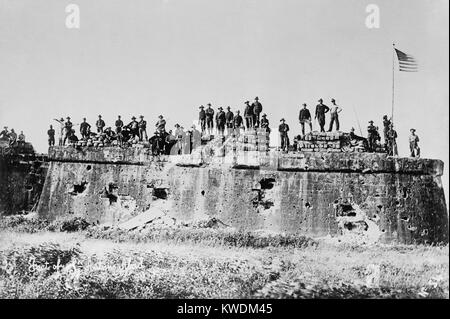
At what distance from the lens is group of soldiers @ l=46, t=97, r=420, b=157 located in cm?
1789

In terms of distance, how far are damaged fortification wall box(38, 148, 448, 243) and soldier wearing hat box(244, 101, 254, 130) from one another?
1.68m

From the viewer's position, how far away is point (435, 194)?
16594 mm

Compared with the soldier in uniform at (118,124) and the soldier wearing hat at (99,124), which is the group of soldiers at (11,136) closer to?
the soldier wearing hat at (99,124)

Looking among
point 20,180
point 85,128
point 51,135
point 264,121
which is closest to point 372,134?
point 264,121

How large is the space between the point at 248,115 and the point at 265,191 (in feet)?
Answer: 10.1

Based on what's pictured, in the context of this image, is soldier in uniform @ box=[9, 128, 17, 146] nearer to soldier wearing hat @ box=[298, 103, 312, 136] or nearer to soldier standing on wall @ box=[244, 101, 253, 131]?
Answer: soldier standing on wall @ box=[244, 101, 253, 131]

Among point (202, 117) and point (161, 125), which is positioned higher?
point (202, 117)

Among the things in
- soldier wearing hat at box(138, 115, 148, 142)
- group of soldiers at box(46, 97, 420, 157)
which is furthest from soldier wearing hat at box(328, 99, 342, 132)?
soldier wearing hat at box(138, 115, 148, 142)

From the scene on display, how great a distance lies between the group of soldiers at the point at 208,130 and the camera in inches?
704

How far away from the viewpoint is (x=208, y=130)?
1992cm

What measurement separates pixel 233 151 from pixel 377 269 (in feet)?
20.2

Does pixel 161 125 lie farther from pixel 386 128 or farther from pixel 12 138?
pixel 386 128

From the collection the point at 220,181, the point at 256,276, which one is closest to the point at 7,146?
the point at 220,181
